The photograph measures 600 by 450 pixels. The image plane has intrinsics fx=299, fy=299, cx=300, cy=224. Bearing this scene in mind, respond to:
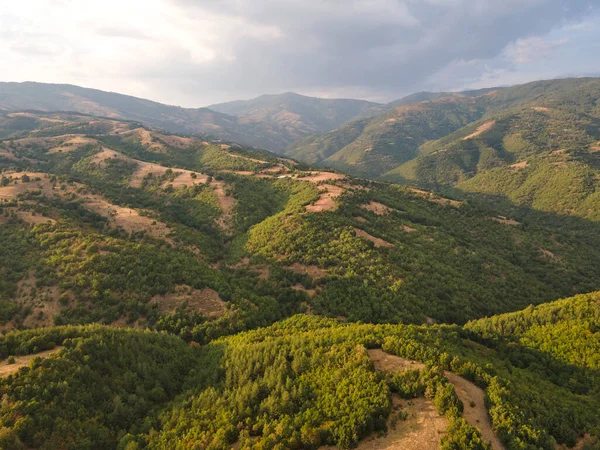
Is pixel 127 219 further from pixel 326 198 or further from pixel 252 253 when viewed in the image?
pixel 326 198

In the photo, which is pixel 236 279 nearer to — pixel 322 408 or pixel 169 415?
pixel 169 415

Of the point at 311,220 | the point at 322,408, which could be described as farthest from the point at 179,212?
the point at 322,408

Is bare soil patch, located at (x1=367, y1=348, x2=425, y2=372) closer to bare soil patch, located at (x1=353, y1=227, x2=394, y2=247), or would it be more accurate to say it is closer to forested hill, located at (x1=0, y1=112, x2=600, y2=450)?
forested hill, located at (x1=0, y1=112, x2=600, y2=450)

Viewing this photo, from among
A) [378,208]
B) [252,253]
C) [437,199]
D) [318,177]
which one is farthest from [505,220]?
[252,253]

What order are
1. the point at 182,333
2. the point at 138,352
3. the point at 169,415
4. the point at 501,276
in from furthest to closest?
the point at 501,276
the point at 182,333
the point at 138,352
the point at 169,415

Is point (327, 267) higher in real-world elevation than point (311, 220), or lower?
lower

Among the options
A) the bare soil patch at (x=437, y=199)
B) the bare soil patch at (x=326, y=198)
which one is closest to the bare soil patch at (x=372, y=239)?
the bare soil patch at (x=326, y=198)
